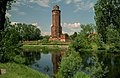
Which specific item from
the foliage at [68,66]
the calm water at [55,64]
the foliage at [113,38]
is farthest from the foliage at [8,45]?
the foliage at [113,38]

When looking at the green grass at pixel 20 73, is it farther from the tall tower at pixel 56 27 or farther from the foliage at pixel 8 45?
the tall tower at pixel 56 27

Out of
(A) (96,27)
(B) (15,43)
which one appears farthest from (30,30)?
(B) (15,43)

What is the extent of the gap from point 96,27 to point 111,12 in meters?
5.92

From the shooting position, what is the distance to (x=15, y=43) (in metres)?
37.9

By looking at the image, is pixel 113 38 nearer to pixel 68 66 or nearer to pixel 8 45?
pixel 8 45

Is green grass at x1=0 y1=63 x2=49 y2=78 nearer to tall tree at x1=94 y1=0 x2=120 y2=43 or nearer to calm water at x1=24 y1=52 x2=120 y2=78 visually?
calm water at x1=24 y1=52 x2=120 y2=78

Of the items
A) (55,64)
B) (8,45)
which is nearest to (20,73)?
(8,45)

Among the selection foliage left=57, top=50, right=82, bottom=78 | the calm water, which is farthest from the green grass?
the calm water

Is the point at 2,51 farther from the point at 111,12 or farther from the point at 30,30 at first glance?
the point at 30,30

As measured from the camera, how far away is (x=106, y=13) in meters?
71.9

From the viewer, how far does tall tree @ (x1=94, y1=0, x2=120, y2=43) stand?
71.2 m

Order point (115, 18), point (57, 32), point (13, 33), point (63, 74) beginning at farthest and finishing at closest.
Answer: point (57, 32)
point (115, 18)
point (13, 33)
point (63, 74)

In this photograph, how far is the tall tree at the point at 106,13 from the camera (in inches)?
2803

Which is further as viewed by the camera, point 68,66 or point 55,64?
point 55,64
